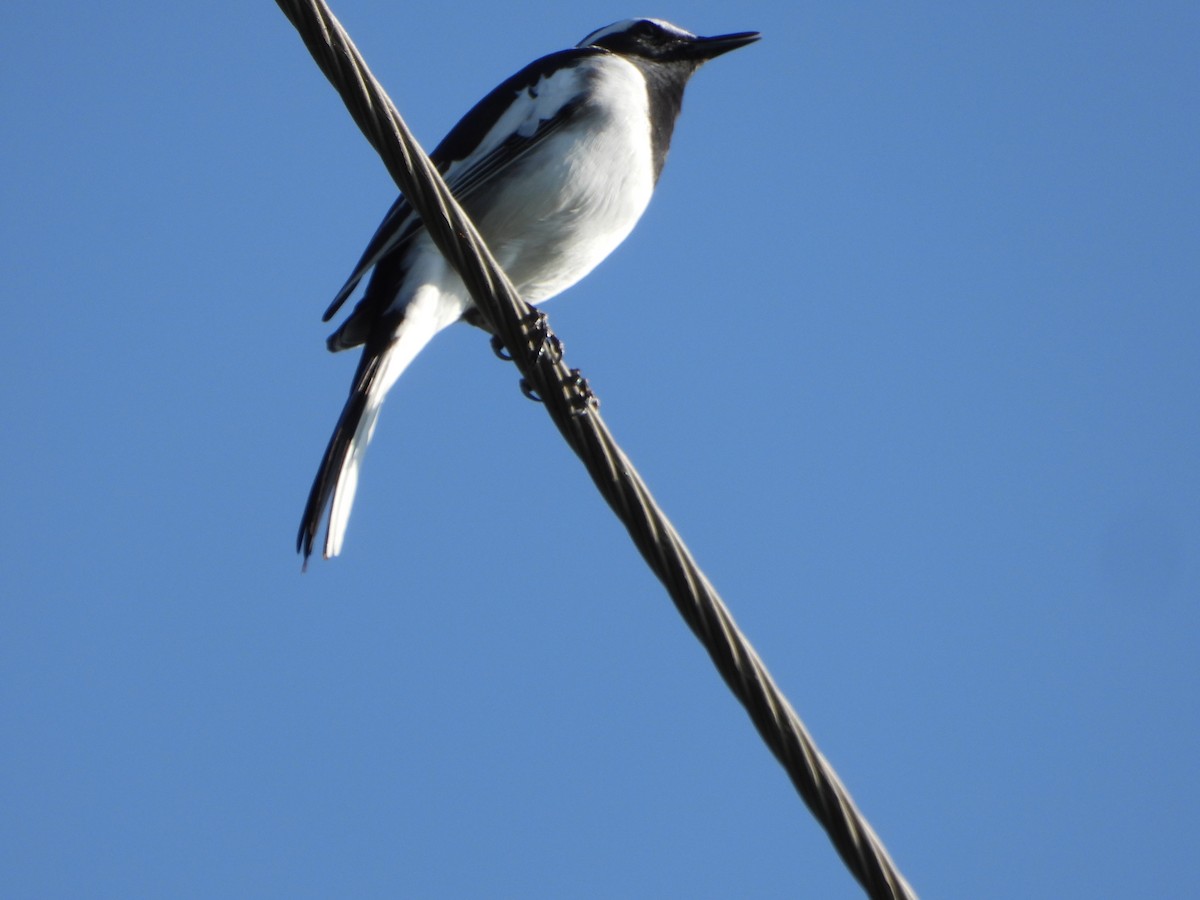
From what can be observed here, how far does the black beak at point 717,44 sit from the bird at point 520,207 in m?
0.93

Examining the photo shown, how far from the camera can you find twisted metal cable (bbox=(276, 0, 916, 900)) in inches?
82.6

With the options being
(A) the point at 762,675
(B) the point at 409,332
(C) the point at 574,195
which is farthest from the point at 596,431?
(C) the point at 574,195

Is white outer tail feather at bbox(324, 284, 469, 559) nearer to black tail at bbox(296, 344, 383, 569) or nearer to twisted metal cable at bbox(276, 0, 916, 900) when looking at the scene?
black tail at bbox(296, 344, 383, 569)

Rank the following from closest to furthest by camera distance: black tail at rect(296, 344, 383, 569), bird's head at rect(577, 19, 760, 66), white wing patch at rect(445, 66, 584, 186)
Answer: black tail at rect(296, 344, 383, 569) → white wing patch at rect(445, 66, 584, 186) → bird's head at rect(577, 19, 760, 66)

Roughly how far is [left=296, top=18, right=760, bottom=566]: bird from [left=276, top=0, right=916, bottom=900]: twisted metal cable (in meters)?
1.63

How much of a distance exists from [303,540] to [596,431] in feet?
5.77

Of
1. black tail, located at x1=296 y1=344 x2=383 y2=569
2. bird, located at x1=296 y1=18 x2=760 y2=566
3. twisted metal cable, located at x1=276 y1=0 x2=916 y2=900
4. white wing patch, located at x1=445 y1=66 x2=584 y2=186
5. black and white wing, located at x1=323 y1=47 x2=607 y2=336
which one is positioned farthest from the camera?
white wing patch, located at x1=445 y1=66 x2=584 y2=186

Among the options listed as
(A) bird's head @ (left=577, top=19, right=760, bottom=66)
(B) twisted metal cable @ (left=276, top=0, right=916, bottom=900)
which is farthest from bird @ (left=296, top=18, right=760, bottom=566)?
(B) twisted metal cable @ (left=276, top=0, right=916, bottom=900)

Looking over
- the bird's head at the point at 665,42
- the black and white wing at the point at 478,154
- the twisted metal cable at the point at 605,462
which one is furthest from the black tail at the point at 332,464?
the bird's head at the point at 665,42

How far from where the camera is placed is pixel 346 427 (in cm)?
404

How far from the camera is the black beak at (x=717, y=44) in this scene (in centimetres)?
596

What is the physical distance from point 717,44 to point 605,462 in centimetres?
410

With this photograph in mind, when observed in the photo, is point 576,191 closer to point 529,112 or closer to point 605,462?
point 529,112

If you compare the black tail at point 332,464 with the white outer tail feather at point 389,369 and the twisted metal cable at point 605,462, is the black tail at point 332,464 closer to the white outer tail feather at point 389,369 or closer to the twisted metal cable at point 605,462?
the white outer tail feather at point 389,369
